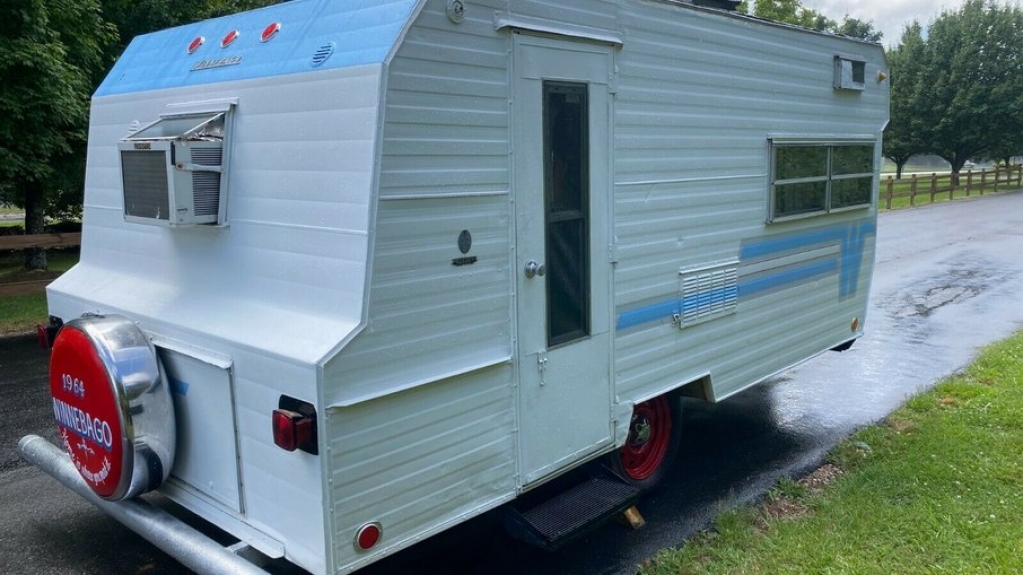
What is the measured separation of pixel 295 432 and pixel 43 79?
10.2 m

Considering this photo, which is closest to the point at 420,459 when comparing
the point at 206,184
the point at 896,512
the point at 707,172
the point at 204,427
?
the point at 204,427

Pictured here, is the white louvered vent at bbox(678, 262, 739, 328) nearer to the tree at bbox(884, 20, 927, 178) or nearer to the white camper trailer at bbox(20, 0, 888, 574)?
the white camper trailer at bbox(20, 0, 888, 574)

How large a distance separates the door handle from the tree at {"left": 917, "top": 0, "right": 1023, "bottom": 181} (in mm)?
38663

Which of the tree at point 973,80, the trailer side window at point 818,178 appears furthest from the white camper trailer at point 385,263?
the tree at point 973,80

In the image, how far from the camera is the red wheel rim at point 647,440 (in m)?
5.25

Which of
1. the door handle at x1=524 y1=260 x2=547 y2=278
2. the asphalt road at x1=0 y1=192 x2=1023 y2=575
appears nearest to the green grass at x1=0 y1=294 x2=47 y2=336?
the asphalt road at x1=0 y1=192 x2=1023 y2=575

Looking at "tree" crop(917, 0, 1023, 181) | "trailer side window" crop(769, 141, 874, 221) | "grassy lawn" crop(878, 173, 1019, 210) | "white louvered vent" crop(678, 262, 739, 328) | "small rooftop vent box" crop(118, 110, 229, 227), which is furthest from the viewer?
"tree" crop(917, 0, 1023, 181)

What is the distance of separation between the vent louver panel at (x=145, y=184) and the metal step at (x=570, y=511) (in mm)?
2218

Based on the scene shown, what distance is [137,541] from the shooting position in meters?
4.71

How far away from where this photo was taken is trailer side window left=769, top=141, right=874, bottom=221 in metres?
5.87

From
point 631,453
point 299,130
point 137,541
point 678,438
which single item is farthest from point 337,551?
point 678,438

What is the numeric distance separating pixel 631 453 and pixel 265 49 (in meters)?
3.20

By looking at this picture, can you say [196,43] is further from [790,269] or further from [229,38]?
[790,269]

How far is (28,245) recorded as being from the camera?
40.6ft
